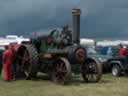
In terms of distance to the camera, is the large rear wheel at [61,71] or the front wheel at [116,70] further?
the front wheel at [116,70]

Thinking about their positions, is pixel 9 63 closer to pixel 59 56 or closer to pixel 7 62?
pixel 7 62

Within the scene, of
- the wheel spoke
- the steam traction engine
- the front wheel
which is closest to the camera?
the wheel spoke

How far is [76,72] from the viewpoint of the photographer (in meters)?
15.3

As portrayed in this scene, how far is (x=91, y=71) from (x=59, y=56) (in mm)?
1480

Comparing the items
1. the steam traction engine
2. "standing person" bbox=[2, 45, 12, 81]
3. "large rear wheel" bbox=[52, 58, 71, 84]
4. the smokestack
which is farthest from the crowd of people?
the smokestack

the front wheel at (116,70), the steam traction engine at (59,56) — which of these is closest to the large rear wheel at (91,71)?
the steam traction engine at (59,56)

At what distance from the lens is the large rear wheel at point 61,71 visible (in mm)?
14141

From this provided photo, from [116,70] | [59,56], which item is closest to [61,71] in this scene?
[59,56]

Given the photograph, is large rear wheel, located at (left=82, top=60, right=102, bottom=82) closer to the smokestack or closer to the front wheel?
the smokestack

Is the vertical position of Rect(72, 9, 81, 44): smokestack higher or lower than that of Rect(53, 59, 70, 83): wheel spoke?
higher

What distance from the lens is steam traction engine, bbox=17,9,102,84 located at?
14930 millimetres

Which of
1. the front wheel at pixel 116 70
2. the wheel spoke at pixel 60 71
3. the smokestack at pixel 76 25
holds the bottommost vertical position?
the front wheel at pixel 116 70

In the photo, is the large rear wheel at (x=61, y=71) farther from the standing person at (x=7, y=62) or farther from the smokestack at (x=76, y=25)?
the standing person at (x=7, y=62)

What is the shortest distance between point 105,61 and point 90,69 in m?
5.56
